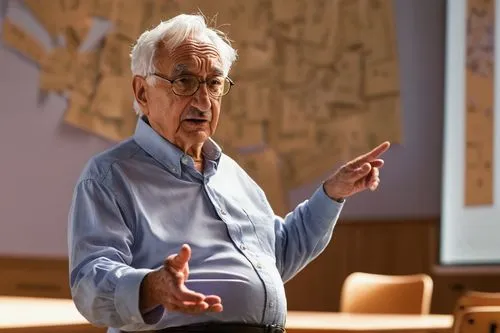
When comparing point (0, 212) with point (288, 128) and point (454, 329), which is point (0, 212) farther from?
point (454, 329)

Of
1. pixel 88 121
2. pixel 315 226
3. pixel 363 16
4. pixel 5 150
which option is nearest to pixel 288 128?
pixel 363 16

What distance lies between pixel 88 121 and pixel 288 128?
120 cm

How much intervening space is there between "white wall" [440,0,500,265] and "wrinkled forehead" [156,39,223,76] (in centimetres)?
316

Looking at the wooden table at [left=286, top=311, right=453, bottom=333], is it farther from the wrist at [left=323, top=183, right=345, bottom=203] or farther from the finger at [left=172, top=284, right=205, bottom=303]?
the finger at [left=172, top=284, right=205, bottom=303]

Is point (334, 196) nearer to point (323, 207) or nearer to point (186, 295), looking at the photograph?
point (323, 207)

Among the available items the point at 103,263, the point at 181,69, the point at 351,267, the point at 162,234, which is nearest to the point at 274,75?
the point at 351,267

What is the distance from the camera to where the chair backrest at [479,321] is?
256 cm

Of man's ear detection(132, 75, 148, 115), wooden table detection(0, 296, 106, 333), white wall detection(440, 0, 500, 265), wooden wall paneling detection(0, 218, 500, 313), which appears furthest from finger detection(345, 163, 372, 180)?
wooden wall paneling detection(0, 218, 500, 313)

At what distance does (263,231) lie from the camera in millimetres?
2480

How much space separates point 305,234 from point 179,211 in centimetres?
47

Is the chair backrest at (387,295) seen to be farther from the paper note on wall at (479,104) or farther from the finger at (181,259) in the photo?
the finger at (181,259)

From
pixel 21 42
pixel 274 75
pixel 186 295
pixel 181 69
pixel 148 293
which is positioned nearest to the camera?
pixel 186 295

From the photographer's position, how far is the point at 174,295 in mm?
1870

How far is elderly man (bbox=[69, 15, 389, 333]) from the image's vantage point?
2.11m
